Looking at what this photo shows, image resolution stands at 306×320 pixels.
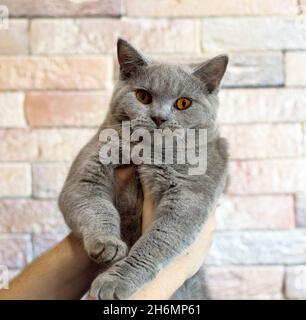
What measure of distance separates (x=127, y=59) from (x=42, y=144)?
0.45 m

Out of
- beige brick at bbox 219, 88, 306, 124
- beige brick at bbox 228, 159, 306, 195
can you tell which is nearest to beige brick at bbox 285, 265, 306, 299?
beige brick at bbox 228, 159, 306, 195

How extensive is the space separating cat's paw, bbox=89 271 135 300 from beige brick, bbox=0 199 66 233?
1.83 ft

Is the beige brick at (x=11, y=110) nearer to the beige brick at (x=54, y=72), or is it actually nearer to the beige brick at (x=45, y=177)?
the beige brick at (x=54, y=72)

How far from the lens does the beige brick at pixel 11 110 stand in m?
1.31

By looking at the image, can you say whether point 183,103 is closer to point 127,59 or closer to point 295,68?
point 127,59

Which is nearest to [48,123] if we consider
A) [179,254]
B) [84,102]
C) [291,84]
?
[84,102]

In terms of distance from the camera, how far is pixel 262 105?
1330mm

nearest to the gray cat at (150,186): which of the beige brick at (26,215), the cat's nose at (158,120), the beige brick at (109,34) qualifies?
the cat's nose at (158,120)

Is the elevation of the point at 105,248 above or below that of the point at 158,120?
below

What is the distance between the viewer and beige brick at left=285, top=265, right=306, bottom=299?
1.35 m

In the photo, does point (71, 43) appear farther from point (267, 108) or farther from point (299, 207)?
point (299, 207)

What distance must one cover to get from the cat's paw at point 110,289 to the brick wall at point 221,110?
558mm

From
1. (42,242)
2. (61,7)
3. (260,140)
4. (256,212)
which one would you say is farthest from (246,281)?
(61,7)

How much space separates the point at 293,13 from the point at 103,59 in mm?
596
